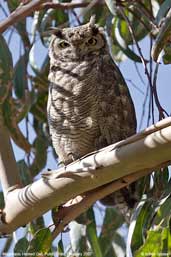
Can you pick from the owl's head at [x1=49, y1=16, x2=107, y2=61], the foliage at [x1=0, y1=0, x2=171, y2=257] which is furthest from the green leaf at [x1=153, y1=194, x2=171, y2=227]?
the owl's head at [x1=49, y1=16, x2=107, y2=61]

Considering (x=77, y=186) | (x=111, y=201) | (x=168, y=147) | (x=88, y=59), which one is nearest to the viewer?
(x=168, y=147)

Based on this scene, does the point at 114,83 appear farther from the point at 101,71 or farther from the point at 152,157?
the point at 152,157

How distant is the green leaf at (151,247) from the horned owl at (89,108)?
0.89m

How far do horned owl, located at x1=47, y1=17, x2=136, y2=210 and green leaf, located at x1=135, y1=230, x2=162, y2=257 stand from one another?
0.89m

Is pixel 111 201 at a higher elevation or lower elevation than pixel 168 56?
lower

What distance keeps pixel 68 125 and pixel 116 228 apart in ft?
1.38

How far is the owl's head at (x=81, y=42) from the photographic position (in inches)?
106

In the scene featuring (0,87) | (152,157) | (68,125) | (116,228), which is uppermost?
(0,87)

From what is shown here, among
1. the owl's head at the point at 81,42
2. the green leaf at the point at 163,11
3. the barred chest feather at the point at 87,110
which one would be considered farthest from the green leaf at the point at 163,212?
the owl's head at the point at 81,42

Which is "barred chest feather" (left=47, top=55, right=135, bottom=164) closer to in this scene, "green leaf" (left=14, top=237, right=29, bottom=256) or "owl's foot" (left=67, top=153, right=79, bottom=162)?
"owl's foot" (left=67, top=153, right=79, bottom=162)

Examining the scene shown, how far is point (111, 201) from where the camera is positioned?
2453 mm

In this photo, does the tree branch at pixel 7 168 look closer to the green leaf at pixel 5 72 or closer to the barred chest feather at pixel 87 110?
Answer: the green leaf at pixel 5 72

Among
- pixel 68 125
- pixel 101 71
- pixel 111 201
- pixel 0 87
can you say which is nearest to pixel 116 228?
pixel 111 201

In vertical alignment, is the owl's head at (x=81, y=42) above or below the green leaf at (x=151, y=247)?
above
